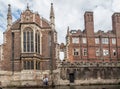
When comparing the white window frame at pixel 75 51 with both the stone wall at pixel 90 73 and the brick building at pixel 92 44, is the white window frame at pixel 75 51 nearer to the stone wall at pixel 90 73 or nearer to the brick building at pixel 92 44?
the brick building at pixel 92 44

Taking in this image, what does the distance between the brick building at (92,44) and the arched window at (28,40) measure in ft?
44.5

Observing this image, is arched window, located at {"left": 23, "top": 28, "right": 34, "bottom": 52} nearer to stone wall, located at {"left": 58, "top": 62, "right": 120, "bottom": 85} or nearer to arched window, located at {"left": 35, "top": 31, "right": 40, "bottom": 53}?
arched window, located at {"left": 35, "top": 31, "right": 40, "bottom": 53}

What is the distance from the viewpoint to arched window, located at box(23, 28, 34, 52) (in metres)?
62.1

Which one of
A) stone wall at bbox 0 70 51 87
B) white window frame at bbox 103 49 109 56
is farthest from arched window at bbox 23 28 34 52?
white window frame at bbox 103 49 109 56

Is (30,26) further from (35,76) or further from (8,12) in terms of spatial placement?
(35,76)

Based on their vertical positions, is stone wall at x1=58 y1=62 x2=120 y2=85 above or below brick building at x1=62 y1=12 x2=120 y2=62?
below

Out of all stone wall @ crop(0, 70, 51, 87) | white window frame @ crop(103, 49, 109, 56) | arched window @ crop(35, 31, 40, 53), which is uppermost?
arched window @ crop(35, 31, 40, 53)

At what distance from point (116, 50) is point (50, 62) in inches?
827

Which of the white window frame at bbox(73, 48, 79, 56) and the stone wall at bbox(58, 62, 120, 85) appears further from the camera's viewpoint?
the white window frame at bbox(73, 48, 79, 56)

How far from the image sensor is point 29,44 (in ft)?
204

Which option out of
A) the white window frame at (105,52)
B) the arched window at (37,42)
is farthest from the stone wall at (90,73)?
the white window frame at (105,52)

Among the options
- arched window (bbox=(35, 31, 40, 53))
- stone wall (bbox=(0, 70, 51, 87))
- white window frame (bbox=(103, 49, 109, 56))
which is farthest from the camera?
white window frame (bbox=(103, 49, 109, 56))

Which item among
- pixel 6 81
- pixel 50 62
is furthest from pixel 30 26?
pixel 6 81

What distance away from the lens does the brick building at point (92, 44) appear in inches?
2899
